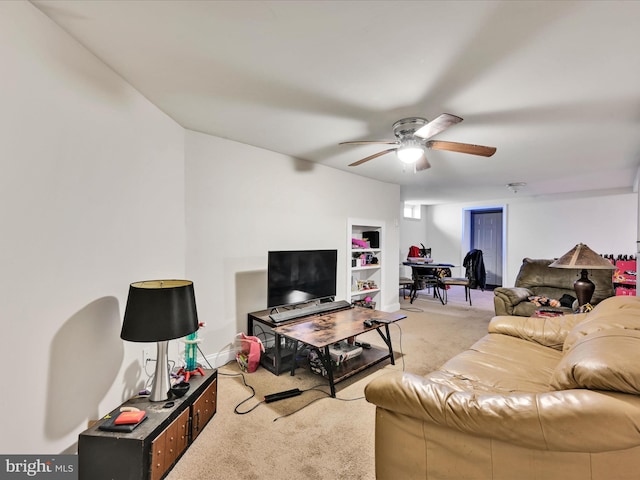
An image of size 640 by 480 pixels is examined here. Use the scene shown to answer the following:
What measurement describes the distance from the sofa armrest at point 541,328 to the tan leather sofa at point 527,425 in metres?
0.68

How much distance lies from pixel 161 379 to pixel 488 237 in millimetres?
8072

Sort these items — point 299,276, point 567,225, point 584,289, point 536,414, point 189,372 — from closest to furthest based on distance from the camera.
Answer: point 536,414
point 189,372
point 584,289
point 299,276
point 567,225

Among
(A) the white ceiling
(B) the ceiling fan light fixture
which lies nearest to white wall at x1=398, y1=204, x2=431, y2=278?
(A) the white ceiling

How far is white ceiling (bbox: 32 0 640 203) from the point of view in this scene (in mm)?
1258

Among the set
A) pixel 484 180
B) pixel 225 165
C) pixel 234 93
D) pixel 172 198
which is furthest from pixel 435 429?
pixel 484 180

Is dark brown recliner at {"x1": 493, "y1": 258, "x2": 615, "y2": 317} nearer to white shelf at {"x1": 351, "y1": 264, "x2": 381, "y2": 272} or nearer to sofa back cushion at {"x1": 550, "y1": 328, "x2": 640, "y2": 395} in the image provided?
white shelf at {"x1": 351, "y1": 264, "x2": 381, "y2": 272}

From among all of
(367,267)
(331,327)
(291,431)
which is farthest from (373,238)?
(291,431)

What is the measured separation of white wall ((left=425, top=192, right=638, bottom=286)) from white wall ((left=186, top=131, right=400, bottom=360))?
4849 millimetres

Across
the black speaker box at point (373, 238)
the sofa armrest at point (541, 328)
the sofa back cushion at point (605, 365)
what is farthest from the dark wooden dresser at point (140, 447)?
the black speaker box at point (373, 238)

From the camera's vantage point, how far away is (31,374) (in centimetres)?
122

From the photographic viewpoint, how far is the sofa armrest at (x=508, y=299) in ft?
12.2

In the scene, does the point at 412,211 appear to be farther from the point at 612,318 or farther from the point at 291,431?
the point at 291,431

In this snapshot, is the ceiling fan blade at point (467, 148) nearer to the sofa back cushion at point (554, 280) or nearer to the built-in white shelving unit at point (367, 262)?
the built-in white shelving unit at point (367, 262)

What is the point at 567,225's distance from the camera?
19.2 ft
